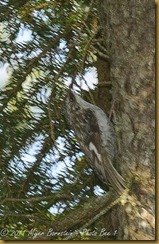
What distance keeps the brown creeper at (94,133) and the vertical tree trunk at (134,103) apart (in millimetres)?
126

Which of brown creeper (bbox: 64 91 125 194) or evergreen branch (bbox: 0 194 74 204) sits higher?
brown creeper (bbox: 64 91 125 194)

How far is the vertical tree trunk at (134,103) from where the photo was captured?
1613 millimetres

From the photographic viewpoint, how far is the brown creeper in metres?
1.92

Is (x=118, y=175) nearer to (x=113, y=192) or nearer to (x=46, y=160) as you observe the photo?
(x=113, y=192)

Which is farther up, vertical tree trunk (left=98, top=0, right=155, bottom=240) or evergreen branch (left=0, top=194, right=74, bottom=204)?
vertical tree trunk (left=98, top=0, right=155, bottom=240)

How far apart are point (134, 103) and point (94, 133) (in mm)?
528

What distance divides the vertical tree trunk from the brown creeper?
0.13m

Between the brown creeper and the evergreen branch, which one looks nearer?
the evergreen branch

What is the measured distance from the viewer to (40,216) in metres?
1.77

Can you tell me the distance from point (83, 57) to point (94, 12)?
22cm

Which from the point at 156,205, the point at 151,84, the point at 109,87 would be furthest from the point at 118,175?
the point at 109,87

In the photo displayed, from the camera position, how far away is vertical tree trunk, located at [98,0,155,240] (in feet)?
5.29

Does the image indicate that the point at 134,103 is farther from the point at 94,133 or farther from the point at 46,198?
the point at 94,133

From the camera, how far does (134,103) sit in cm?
167
